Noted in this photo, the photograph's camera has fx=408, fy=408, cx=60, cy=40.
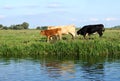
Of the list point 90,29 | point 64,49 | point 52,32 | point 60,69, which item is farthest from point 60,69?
point 90,29

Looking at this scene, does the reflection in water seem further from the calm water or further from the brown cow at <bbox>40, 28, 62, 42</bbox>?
the brown cow at <bbox>40, 28, 62, 42</bbox>

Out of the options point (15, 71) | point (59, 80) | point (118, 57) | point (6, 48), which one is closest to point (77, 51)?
point (118, 57)

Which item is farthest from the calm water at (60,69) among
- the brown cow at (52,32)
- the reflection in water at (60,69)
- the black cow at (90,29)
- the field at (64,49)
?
the black cow at (90,29)

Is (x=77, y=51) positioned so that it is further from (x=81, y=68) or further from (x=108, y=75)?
(x=108, y=75)

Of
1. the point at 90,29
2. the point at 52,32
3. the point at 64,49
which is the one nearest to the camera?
the point at 64,49

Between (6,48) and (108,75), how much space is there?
37.4 feet

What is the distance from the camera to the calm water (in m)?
19.4

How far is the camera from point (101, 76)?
1980 centimetres

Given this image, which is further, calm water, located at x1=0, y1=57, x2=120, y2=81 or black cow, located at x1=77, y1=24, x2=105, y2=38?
black cow, located at x1=77, y1=24, x2=105, y2=38

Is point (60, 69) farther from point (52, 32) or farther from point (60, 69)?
point (52, 32)

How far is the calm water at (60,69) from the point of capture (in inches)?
763

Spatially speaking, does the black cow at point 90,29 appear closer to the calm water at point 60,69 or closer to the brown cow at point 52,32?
the brown cow at point 52,32

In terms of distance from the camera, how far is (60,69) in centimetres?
2247

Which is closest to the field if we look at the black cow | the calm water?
the calm water
